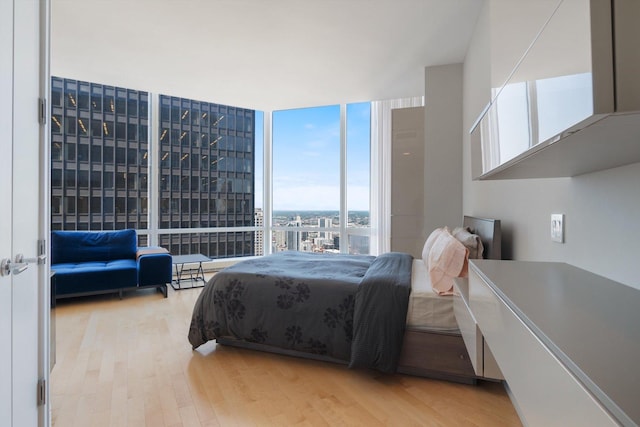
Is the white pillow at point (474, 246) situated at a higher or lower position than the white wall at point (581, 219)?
lower

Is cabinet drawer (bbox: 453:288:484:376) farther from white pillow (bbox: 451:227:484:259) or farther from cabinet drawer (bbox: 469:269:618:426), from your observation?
white pillow (bbox: 451:227:484:259)

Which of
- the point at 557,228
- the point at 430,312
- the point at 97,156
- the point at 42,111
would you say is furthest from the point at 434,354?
the point at 97,156

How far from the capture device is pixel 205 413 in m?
1.78

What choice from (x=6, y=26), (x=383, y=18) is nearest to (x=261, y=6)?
(x=383, y=18)

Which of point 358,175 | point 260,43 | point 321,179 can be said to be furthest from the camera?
point 321,179

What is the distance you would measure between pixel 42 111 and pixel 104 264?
318 cm

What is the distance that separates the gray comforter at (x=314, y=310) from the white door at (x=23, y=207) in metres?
1.17

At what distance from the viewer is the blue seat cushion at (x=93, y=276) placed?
3561mm

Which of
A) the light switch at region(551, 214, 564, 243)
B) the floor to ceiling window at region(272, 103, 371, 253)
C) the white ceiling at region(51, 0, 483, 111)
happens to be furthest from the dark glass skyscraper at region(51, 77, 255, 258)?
the light switch at region(551, 214, 564, 243)

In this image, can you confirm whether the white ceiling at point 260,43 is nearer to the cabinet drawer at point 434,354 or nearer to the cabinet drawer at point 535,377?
the cabinet drawer at point 434,354

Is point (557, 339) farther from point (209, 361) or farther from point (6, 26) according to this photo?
point (209, 361)

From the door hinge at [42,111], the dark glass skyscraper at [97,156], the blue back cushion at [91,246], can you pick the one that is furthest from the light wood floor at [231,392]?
the dark glass skyscraper at [97,156]

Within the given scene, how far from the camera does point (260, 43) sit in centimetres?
331

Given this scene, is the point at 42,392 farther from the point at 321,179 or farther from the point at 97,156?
the point at 321,179
